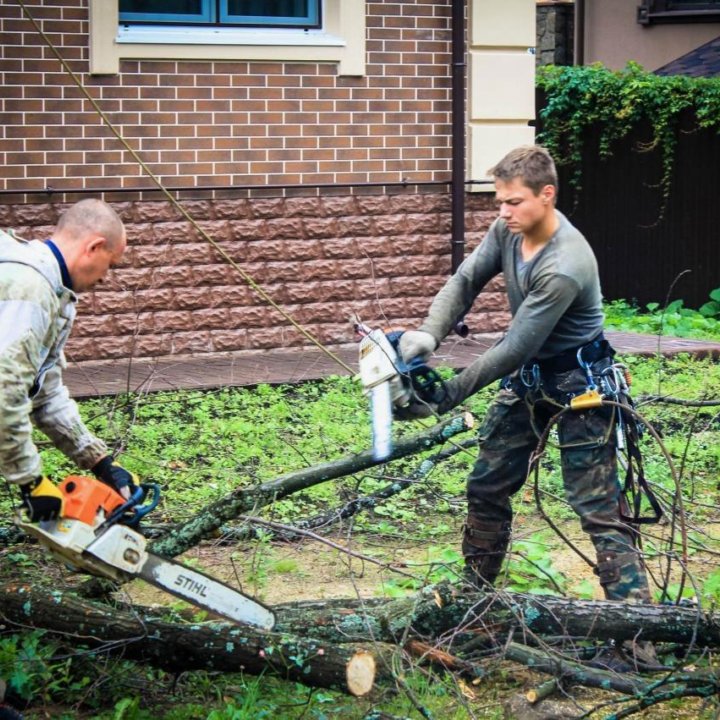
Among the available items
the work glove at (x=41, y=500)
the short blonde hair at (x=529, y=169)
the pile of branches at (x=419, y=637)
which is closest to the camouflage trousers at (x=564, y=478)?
the pile of branches at (x=419, y=637)

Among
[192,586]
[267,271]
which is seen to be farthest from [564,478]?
[267,271]

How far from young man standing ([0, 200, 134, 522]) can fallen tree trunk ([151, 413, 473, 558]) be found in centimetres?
56

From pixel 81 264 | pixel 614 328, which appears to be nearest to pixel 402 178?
pixel 614 328

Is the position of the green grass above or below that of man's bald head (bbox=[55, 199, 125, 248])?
below

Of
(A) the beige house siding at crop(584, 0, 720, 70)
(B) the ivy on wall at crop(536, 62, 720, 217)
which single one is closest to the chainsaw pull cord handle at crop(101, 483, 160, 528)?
(B) the ivy on wall at crop(536, 62, 720, 217)

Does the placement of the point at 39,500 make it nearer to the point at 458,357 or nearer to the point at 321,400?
the point at 321,400

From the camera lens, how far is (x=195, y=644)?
421cm

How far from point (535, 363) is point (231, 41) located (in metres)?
5.76

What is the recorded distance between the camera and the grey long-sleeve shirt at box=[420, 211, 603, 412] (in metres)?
4.84

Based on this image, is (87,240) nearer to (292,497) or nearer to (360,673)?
(360,673)

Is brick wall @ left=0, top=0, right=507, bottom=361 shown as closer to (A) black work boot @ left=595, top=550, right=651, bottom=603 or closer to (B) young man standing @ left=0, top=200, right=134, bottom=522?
(B) young man standing @ left=0, top=200, right=134, bottom=522

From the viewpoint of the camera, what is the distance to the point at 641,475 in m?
5.07

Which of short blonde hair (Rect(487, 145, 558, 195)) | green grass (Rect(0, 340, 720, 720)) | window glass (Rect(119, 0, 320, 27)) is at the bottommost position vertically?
green grass (Rect(0, 340, 720, 720))

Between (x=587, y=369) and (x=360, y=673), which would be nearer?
(x=360, y=673)
